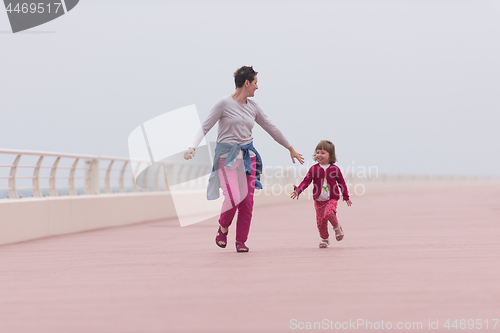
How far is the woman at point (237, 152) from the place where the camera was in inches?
337

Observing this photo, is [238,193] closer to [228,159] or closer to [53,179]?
[228,159]

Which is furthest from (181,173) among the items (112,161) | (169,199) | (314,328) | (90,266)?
(314,328)

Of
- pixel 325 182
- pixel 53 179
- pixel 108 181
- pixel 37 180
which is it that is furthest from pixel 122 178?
pixel 325 182

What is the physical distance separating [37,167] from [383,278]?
7.83 meters

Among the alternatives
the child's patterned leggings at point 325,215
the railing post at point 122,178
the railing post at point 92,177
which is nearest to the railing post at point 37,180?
the railing post at point 92,177

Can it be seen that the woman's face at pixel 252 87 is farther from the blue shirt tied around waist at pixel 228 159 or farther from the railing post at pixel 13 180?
the railing post at pixel 13 180

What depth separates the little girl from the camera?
29.7 ft

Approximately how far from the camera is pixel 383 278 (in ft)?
19.7

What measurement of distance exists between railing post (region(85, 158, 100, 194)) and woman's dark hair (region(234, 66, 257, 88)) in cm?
681

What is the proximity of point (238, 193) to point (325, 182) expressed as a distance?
112cm

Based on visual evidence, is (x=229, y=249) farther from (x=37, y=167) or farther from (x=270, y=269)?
(x=37, y=167)

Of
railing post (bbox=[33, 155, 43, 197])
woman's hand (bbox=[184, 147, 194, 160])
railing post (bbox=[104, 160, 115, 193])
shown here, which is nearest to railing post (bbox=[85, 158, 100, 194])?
railing post (bbox=[104, 160, 115, 193])

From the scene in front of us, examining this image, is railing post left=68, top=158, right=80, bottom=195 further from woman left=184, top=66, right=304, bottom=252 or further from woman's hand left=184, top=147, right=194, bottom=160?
woman's hand left=184, top=147, right=194, bottom=160

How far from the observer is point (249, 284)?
5.79 m
